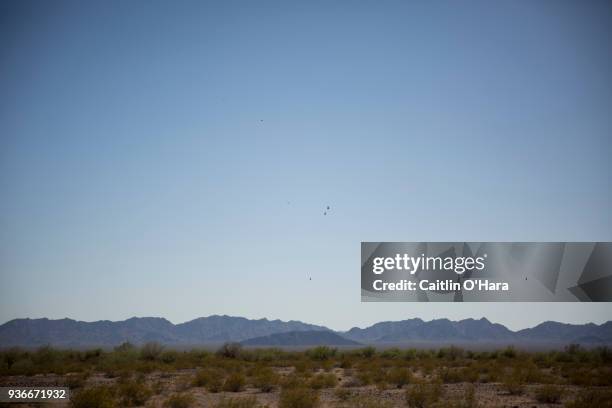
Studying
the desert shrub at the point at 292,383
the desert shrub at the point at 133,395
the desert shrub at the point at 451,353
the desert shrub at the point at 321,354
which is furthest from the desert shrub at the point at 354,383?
the desert shrub at the point at 451,353

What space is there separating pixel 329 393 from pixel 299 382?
2996 mm

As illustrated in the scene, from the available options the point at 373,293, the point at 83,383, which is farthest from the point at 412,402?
the point at 83,383

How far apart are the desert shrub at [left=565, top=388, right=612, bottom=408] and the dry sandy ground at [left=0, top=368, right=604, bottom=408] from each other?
2.85ft

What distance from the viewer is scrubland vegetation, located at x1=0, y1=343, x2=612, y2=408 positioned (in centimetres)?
2334

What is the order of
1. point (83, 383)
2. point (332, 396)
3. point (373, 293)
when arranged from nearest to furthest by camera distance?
point (332, 396)
point (83, 383)
point (373, 293)

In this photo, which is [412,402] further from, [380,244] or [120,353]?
[120,353]

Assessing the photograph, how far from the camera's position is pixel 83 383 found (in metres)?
28.8

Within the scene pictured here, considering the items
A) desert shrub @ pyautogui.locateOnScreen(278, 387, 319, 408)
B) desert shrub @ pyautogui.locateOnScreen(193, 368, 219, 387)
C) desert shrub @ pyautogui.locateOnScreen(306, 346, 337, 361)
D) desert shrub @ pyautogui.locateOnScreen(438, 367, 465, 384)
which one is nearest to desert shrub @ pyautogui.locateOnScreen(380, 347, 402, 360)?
desert shrub @ pyautogui.locateOnScreen(306, 346, 337, 361)

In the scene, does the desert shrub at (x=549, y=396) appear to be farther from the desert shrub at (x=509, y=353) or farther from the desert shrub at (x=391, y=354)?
the desert shrub at (x=509, y=353)

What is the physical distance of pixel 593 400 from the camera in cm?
2325

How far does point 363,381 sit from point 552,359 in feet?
73.2

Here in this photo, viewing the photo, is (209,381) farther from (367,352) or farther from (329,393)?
(367,352)

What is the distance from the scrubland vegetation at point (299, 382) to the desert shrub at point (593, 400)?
0.05 metres

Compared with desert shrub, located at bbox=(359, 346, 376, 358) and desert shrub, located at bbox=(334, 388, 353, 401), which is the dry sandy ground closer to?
desert shrub, located at bbox=(334, 388, 353, 401)
